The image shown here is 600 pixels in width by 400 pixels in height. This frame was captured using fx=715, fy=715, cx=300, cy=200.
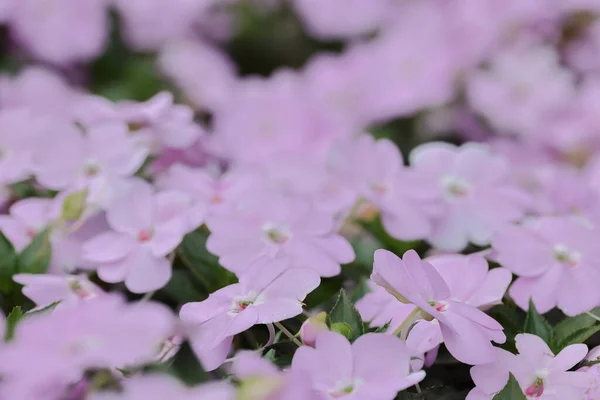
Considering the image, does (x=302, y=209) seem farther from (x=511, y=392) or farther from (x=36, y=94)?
(x=36, y=94)

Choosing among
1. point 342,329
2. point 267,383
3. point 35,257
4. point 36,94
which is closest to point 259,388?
point 267,383

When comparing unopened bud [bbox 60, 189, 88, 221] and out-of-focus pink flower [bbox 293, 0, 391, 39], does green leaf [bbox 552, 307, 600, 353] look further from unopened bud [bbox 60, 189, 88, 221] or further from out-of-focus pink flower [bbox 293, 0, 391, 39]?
out-of-focus pink flower [bbox 293, 0, 391, 39]

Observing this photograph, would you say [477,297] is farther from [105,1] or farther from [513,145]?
[105,1]

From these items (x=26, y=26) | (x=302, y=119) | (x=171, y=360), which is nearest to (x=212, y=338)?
(x=171, y=360)

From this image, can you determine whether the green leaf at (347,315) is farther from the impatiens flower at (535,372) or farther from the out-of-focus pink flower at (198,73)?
the out-of-focus pink flower at (198,73)

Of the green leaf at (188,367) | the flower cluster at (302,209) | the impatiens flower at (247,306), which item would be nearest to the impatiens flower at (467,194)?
the flower cluster at (302,209)
